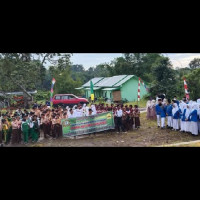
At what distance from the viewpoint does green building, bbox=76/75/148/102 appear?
346 inches

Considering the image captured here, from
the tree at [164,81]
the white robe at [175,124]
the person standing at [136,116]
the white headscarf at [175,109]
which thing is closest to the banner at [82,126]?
the person standing at [136,116]

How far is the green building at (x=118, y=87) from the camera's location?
8787mm

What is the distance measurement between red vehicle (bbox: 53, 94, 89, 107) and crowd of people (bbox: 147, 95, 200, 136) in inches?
78.2

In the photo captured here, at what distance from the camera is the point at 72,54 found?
800 cm

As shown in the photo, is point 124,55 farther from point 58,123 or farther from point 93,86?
point 58,123

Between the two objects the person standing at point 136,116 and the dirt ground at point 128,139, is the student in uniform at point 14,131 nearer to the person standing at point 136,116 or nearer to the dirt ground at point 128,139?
the dirt ground at point 128,139

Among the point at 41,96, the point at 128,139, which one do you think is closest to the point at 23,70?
the point at 41,96

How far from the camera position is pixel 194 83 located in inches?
338

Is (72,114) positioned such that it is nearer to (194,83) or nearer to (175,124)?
(175,124)

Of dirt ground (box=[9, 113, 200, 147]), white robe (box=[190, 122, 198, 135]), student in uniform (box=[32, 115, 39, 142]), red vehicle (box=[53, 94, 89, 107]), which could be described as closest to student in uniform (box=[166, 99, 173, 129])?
dirt ground (box=[9, 113, 200, 147])

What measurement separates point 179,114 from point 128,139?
5.97 feet

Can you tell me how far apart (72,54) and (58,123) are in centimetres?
203

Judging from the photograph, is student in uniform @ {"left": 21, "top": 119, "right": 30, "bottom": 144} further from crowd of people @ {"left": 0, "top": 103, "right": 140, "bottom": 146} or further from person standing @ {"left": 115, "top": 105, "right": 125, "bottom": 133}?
person standing @ {"left": 115, "top": 105, "right": 125, "bottom": 133}

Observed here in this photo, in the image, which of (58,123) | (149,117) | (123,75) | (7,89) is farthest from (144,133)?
(7,89)
